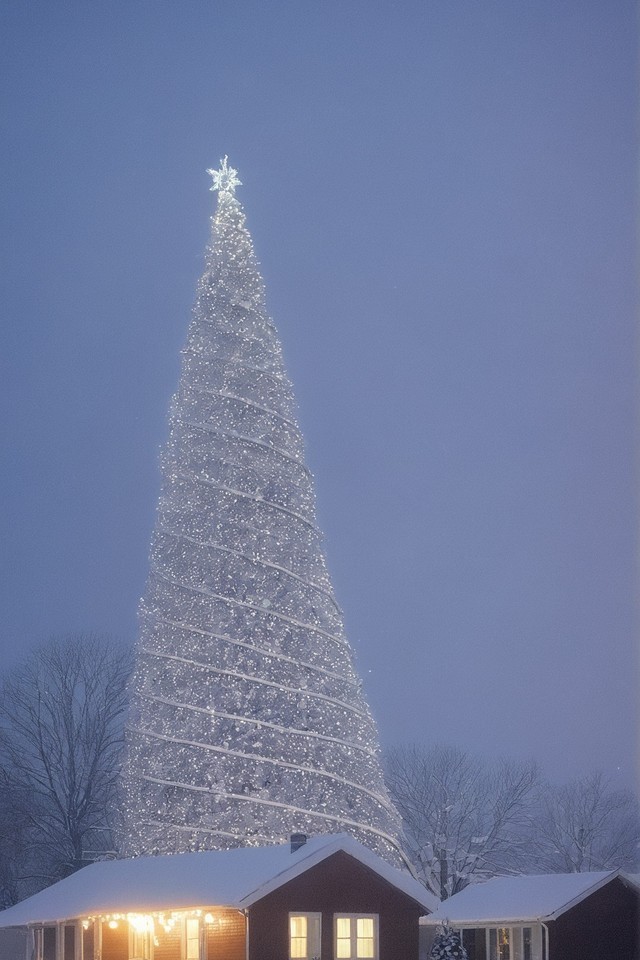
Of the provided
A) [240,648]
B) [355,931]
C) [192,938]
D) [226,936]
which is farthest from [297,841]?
[240,648]

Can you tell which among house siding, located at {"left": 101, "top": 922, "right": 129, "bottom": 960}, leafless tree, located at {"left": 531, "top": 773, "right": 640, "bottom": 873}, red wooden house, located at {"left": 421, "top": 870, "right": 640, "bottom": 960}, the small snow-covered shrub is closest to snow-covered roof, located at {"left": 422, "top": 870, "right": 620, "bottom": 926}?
red wooden house, located at {"left": 421, "top": 870, "right": 640, "bottom": 960}

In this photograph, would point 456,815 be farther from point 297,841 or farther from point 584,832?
point 297,841

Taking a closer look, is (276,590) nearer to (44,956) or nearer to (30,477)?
(44,956)

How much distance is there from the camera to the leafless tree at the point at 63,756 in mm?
39094

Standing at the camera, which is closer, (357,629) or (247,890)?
(247,890)

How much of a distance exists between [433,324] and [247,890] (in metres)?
179

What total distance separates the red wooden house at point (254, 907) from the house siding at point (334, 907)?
0.06 feet

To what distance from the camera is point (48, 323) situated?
19850cm

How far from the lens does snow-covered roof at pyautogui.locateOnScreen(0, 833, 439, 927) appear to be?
21.5 meters

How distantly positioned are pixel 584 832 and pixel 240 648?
2732cm

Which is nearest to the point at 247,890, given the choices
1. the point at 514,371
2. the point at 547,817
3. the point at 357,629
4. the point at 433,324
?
the point at 547,817

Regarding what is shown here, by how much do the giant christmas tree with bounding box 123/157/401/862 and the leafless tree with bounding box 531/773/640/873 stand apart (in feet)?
77.7

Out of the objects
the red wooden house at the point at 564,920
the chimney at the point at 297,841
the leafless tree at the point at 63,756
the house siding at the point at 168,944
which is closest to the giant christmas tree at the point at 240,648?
the house siding at the point at 168,944

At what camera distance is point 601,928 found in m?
26.8
